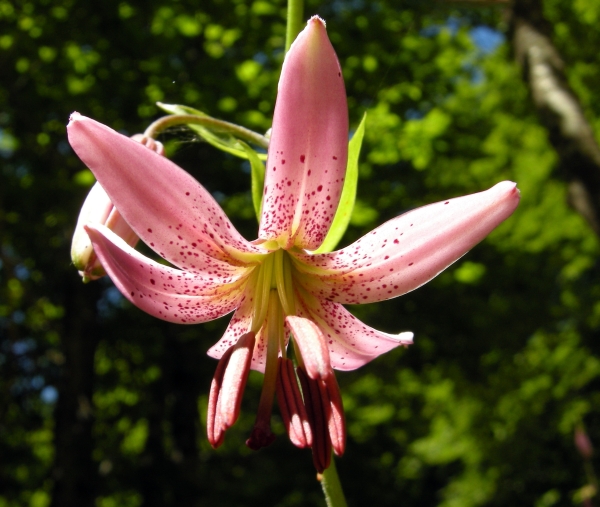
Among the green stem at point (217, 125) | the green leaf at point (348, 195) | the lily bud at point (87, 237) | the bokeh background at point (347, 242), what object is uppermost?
the bokeh background at point (347, 242)

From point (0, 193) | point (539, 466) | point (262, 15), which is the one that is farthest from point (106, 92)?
point (539, 466)

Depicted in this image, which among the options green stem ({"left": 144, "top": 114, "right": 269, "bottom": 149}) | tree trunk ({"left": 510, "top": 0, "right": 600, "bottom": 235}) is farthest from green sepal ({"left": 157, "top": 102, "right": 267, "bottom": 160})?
tree trunk ({"left": 510, "top": 0, "right": 600, "bottom": 235})

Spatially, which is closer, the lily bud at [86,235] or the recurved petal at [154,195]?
the recurved petal at [154,195]

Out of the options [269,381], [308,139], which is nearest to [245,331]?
[269,381]

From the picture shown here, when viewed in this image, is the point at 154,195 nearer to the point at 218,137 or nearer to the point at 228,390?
the point at 228,390

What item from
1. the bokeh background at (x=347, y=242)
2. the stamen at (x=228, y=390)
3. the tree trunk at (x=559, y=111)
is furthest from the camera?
the bokeh background at (x=347, y=242)

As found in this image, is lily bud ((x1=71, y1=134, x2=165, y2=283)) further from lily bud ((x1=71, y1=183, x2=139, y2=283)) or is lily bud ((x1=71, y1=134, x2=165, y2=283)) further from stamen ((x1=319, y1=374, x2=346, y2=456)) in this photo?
stamen ((x1=319, y1=374, x2=346, y2=456))

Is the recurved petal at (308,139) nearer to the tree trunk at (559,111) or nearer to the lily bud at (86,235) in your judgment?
the lily bud at (86,235)

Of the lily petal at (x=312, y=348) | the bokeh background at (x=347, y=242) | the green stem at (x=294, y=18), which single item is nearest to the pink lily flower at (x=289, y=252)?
the lily petal at (x=312, y=348)
